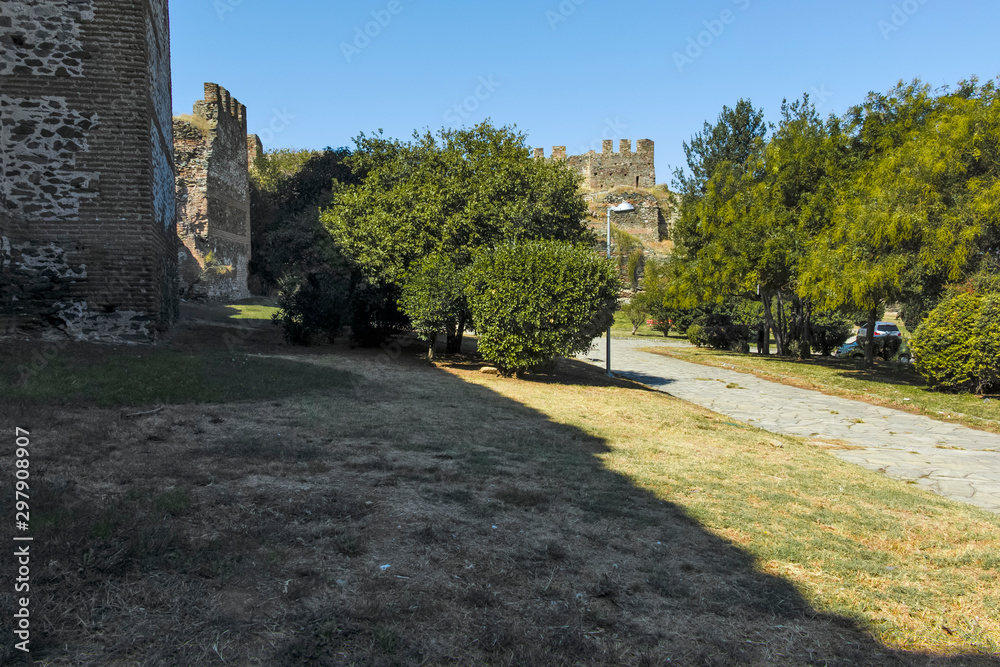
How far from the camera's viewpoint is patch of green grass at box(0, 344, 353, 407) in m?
6.31

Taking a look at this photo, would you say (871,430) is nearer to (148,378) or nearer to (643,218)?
(148,378)

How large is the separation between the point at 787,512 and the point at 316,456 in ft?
11.9

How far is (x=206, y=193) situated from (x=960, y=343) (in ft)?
76.4

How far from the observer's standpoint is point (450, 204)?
1363 cm

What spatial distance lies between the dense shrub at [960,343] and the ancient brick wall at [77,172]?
546 inches

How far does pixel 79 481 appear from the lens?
382 cm

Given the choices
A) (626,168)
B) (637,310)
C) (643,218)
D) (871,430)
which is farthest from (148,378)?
(626,168)

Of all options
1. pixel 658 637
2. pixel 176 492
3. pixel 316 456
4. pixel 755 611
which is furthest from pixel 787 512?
pixel 176 492

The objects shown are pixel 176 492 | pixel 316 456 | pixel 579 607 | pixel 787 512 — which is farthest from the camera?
pixel 316 456

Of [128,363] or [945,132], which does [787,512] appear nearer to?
[128,363]

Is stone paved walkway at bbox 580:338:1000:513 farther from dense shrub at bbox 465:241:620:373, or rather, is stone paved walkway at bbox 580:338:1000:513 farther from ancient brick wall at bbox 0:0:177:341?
ancient brick wall at bbox 0:0:177:341

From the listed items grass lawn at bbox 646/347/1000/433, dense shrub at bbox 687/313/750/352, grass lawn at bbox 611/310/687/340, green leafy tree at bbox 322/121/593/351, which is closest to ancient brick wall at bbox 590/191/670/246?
grass lawn at bbox 611/310/687/340

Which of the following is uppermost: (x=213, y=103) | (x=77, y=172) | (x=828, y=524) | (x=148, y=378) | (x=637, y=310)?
(x=213, y=103)

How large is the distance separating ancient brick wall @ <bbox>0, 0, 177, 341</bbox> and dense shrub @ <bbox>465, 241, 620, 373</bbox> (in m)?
5.48
